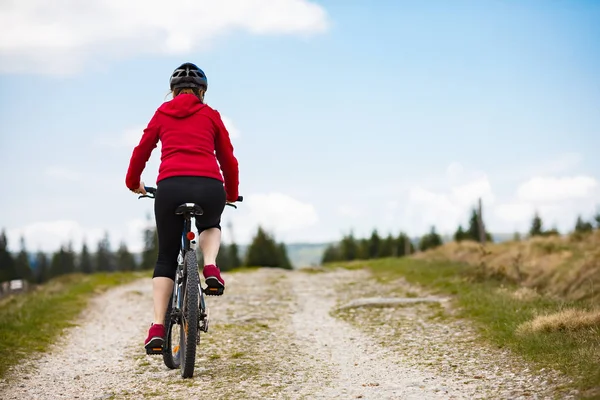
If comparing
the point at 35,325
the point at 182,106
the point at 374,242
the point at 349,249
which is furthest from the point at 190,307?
the point at 349,249

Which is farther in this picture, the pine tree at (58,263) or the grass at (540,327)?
the pine tree at (58,263)

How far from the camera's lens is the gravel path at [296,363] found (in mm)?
4801

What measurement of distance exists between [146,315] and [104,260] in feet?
412

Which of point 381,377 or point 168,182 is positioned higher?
point 168,182

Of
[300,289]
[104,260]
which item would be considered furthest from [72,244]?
[300,289]

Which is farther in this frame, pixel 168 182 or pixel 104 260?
pixel 104 260

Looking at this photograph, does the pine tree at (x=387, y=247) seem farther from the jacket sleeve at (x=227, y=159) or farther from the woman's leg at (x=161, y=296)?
the woman's leg at (x=161, y=296)

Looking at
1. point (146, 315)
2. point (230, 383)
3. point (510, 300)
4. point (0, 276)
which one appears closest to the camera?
point (230, 383)

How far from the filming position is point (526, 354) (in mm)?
5617

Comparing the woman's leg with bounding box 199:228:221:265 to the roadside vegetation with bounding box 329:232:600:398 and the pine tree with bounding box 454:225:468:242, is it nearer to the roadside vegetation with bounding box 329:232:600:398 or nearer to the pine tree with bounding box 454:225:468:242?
the roadside vegetation with bounding box 329:232:600:398

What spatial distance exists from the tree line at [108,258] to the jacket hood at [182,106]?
65.8 metres

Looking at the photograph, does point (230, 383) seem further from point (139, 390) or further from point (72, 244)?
point (72, 244)

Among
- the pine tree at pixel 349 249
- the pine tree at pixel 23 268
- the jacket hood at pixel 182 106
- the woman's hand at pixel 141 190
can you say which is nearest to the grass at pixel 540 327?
the jacket hood at pixel 182 106

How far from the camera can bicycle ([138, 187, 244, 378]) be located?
195 inches
